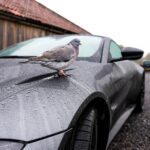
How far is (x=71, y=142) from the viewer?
170 centimetres

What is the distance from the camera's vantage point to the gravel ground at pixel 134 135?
10.9 ft

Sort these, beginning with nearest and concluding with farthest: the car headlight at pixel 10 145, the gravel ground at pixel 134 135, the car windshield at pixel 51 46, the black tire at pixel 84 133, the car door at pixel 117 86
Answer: the car headlight at pixel 10 145 < the black tire at pixel 84 133 < the car door at pixel 117 86 < the car windshield at pixel 51 46 < the gravel ground at pixel 134 135

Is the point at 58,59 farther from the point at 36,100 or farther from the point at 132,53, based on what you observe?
the point at 132,53

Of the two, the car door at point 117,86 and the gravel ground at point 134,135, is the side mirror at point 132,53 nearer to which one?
the car door at point 117,86

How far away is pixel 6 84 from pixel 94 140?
33.4 inches

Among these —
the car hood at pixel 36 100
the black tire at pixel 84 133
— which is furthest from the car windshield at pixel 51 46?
the black tire at pixel 84 133

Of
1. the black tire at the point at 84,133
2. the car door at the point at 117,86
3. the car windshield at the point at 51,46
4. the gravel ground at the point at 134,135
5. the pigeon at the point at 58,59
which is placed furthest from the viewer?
the gravel ground at the point at 134,135

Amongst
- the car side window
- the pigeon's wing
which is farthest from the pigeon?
the car side window

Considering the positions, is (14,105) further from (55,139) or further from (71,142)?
(71,142)

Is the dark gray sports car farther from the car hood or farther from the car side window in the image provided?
the car side window

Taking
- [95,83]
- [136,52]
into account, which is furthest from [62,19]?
[95,83]

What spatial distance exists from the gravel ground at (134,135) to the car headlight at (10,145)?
2034 millimetres

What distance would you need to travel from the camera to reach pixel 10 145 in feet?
4.32

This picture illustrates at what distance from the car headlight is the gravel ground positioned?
6.67ft
